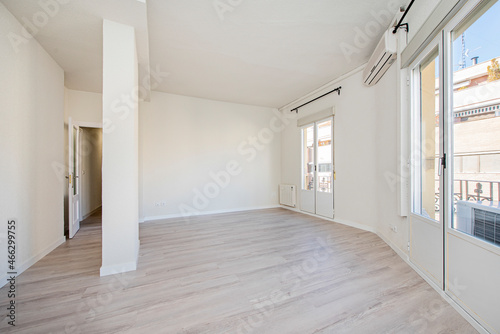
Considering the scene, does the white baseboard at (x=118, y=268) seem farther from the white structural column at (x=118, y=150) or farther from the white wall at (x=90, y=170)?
the white wall at (x=90, y=170)

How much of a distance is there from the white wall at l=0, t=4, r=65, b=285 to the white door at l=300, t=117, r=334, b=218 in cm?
492

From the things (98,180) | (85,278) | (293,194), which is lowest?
(85,278)

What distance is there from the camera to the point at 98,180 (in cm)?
614

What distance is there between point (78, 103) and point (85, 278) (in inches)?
146

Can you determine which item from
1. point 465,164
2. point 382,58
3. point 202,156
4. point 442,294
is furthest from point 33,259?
point 382,58

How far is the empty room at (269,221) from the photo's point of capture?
5.08 ft

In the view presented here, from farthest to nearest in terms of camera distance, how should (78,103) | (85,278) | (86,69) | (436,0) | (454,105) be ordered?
1. (78,103)
2. (86,69)
3. (85,278)
4. (436,0)
5. (454,105)

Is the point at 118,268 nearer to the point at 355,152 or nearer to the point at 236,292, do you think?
the point at 236,292

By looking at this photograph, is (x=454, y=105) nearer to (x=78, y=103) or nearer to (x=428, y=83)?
(x=428, y=83)

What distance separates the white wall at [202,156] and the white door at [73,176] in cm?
114

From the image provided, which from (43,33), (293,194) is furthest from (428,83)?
(43,33)

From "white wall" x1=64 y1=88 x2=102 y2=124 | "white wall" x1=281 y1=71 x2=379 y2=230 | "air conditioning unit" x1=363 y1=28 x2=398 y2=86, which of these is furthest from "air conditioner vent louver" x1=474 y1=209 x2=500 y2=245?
"white wall" x1=64 y1=88 x2=102 y2=124

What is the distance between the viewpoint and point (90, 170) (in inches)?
218

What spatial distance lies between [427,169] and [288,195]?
12.4 ft
